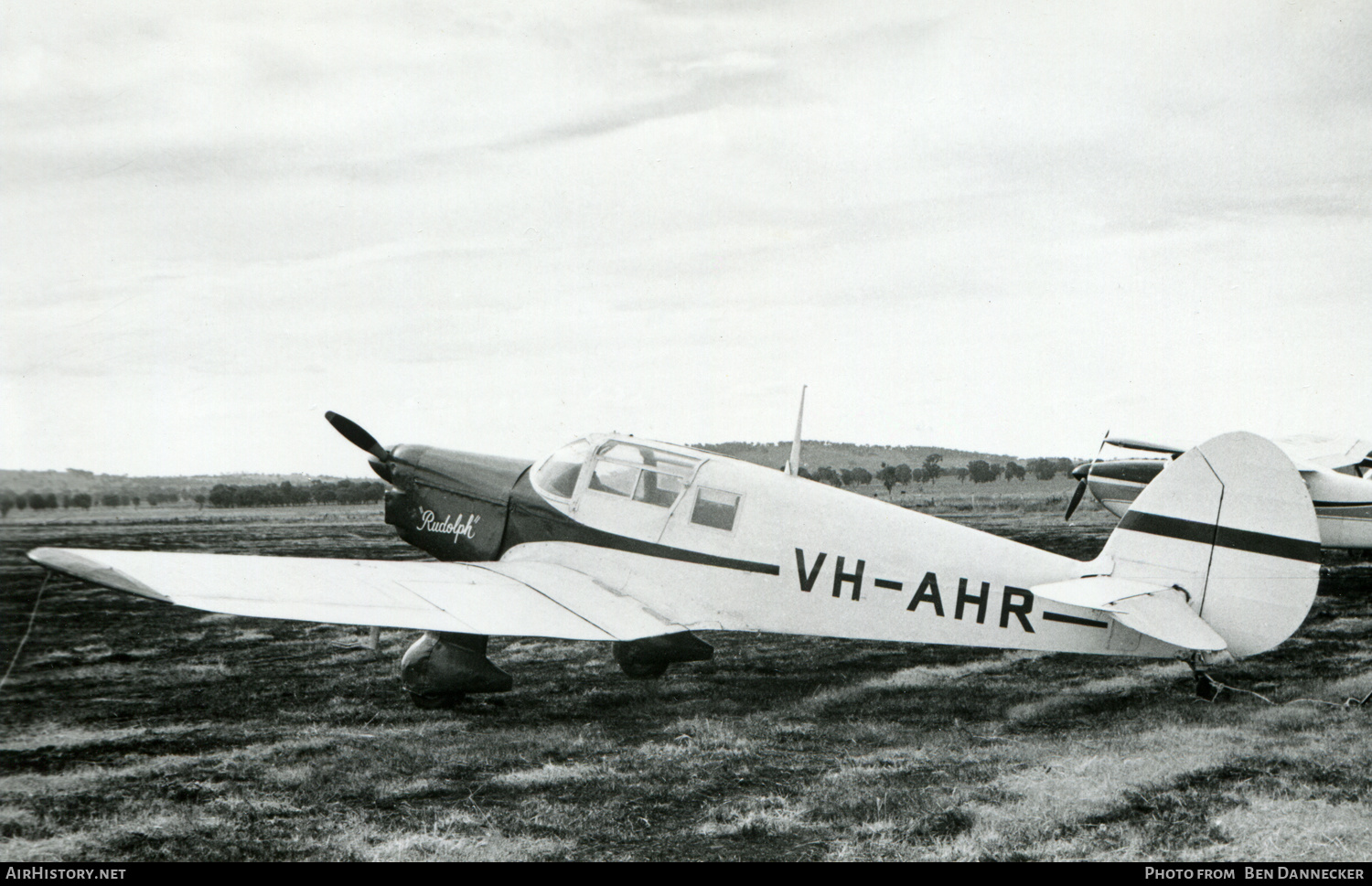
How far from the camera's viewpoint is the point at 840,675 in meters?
7.30

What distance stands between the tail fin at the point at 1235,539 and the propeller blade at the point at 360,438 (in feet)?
21.0

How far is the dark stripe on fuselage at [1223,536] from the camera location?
5.47 m

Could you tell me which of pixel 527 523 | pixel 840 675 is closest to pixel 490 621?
pixel 527 523

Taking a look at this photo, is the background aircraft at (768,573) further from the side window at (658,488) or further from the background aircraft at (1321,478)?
the background aircraft at (1321,478)

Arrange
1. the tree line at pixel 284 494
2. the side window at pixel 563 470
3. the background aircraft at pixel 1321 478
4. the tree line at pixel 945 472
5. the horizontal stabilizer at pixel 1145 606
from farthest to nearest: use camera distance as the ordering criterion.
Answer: the tree line at pixel 945 472, the tree line at pixel 284 494, the background aircraft at pixel 1321 478, the side window at pixel 563 470, the horizontal stabilizer at pixel 1145 606

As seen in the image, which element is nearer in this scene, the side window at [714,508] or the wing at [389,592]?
the wing at [389,592]

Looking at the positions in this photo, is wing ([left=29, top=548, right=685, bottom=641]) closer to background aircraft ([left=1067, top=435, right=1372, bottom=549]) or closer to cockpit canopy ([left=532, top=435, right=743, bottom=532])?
cockpit canopy ([left=532, top=435, right=743, bottom=532])

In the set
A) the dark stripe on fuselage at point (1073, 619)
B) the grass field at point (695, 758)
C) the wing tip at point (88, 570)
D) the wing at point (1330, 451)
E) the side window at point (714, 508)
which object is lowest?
the grass field at point (695, 758)

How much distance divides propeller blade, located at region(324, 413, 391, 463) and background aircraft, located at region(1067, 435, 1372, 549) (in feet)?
31.8

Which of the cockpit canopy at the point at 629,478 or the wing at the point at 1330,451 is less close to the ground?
the wing at the point at 1330,451

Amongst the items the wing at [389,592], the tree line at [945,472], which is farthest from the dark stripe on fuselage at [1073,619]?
the tree line at [945,472]

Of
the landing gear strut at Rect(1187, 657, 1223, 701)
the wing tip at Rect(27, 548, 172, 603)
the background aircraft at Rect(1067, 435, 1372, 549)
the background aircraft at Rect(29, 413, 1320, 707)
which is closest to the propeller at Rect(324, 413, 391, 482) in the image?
the background aircraft at Rect(29, 413, 1320, 707)

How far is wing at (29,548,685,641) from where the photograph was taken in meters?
5.00

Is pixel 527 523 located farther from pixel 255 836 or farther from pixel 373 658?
pixel 255 836
